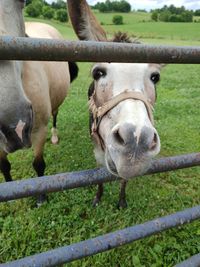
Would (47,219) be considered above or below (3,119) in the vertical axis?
below

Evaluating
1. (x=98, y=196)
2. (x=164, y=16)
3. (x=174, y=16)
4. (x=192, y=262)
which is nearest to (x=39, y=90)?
(x=98, y=196)

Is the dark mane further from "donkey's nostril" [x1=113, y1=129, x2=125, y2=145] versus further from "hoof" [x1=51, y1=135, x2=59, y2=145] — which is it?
"hoof" [x1=51, y1=135, x2=59, y2=145]

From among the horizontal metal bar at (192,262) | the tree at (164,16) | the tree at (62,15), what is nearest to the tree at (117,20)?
the tree at (164,16)

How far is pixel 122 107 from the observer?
1.88 meters

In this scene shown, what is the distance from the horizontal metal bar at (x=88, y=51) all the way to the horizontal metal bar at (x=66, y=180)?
580mm

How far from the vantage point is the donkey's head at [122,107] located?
1.63 m

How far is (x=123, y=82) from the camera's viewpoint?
2.08 meters

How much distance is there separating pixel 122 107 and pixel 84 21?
101cm

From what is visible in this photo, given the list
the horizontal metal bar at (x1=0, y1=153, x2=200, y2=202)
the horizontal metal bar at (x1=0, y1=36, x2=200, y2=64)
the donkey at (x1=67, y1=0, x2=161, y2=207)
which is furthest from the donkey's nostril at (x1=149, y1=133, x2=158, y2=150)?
the horizontal metal bar at (x1=0, y1=36, x2=200, y2=64)

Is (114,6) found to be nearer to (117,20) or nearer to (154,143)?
(117,20)

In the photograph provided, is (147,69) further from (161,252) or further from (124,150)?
(161,252)

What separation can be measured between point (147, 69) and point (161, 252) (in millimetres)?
1759

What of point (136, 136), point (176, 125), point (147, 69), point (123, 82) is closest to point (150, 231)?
point (136, 136)

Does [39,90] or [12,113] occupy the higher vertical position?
[12,113]
